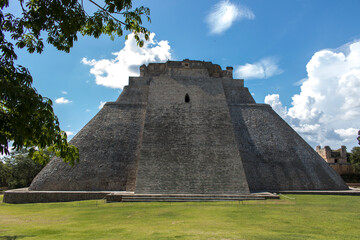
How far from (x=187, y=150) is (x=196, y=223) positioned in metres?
6.87

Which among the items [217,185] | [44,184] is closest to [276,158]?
[217,185]

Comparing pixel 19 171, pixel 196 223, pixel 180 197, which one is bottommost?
pixel 196 223

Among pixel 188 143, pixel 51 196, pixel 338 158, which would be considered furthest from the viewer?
pixel 338 158

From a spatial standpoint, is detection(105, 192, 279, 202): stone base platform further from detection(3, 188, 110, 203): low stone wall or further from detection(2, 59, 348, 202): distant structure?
detection(3, 188, 110, 203): low stone wall

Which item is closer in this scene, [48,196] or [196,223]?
[196,223]

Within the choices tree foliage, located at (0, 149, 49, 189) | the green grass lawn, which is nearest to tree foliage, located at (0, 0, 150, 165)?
the green grass lawn

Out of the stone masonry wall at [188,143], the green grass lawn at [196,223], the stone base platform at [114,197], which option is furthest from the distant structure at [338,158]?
the green grass lawn at [196,223]

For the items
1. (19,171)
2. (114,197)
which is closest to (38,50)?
(114,197)

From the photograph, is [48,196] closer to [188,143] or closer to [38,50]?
[188,143]

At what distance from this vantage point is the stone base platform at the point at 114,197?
10.4 meters

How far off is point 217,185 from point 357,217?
5372mm

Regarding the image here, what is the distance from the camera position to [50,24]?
4.32m

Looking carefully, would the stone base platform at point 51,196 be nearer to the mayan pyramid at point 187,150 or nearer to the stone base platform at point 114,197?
the stone base platform at point 114,197

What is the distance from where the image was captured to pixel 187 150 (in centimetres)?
1322
